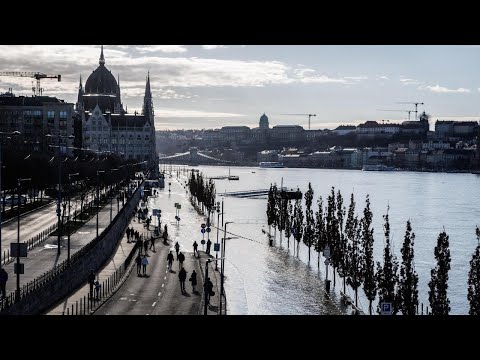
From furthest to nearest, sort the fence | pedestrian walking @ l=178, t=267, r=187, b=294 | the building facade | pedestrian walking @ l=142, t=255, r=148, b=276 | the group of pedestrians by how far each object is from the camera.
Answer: the building facade, the group of pedestrians, pedestrian walking @ l=142, t=255, r=148, b=276, pedestrian walking @ l=178, t=267, r=187, b=294, the fence

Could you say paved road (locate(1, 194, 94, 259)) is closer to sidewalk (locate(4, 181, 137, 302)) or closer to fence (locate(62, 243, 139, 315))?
sidewalk (locate(4, 181, 137, 302))

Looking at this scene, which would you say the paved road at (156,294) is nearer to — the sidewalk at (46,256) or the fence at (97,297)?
the fence at (97,297)

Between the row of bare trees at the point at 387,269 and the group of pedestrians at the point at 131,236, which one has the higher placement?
the row of bare trees at the point at 387,269

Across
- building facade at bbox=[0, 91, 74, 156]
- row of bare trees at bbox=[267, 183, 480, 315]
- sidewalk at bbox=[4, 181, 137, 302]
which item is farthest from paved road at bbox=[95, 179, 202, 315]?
building facade at bbox=[0, 91, 74, 156]

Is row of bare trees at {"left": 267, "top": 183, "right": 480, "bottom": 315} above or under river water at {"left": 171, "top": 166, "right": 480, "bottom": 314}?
above

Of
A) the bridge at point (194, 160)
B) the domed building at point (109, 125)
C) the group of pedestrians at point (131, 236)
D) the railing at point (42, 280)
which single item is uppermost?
the domed building at point (109, 125)

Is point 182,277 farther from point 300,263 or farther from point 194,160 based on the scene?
point 194,160

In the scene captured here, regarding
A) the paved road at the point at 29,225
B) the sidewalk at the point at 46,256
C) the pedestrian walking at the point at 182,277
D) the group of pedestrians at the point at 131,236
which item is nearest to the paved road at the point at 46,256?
the sidewalk at the point at 46,256

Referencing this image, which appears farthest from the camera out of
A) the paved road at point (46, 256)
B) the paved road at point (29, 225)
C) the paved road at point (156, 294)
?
the paved road at point (29, 225)

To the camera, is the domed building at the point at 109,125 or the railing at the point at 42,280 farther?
the domed building at the point at 109,125
